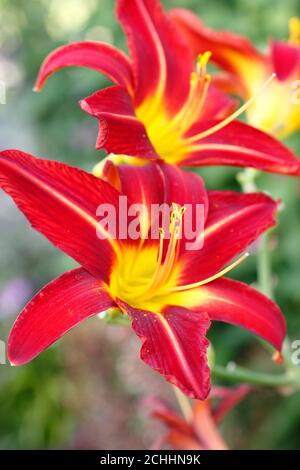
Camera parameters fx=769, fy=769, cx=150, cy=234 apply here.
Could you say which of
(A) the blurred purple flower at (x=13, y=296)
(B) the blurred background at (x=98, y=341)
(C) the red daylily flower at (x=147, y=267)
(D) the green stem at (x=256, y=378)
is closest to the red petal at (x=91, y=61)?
(C) the red daylily flower at (x=147, y=267)

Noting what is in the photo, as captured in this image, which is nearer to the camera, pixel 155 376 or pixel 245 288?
pixel 245 288

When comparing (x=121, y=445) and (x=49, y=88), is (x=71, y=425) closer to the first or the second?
(x=121, y=445)

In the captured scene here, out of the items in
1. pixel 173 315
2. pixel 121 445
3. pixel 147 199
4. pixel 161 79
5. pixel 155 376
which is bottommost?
pixel 121 445

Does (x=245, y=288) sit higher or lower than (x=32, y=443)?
higher

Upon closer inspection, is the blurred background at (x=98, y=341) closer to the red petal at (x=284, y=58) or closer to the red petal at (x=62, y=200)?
the red petal at (x=284, y=58)

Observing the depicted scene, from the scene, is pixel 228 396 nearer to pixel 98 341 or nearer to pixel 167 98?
pixel 167 98

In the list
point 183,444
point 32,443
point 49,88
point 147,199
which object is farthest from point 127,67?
point 49,88

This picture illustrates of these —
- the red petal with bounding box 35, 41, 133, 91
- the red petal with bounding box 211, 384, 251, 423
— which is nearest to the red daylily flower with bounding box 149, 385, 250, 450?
the red petal with bounding box 211, 384, 251, 423
